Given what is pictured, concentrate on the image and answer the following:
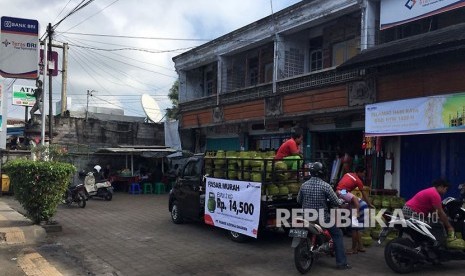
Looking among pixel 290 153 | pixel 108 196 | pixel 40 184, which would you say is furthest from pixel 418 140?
pixel 108 196

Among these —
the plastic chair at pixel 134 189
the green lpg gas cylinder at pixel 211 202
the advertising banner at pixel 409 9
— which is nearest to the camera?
the green lpg gas cylinder at pixel 211 202

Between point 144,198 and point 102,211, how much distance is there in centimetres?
442

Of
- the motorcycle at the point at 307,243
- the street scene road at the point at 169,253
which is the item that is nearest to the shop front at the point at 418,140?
the street scene road at the point at 169,253

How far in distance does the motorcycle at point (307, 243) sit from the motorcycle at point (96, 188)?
12468 mm

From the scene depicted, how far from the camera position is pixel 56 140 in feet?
73.0

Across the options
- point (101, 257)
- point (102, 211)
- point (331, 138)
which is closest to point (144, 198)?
point (102, 211)

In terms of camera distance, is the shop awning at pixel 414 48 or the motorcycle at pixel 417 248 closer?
the motorcycle at pixel 417 248

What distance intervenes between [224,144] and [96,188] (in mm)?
6329

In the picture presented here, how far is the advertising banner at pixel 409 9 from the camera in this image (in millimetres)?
10422

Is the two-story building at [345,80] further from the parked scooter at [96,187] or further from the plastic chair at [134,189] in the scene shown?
the parked scooter at [96,187]

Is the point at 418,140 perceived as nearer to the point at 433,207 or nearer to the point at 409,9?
the point at 409,9

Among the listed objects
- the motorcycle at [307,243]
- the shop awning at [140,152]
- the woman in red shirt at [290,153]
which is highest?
the woman in red shirt at [290,153]

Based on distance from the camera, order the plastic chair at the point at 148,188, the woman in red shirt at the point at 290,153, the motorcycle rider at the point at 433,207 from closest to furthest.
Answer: the motorcycle rider at the point at 433,207 → the woman in red shirt at the point at 290,153 → the plastic chair at the point at 148,188

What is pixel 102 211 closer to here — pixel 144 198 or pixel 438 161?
pixel 144 198
